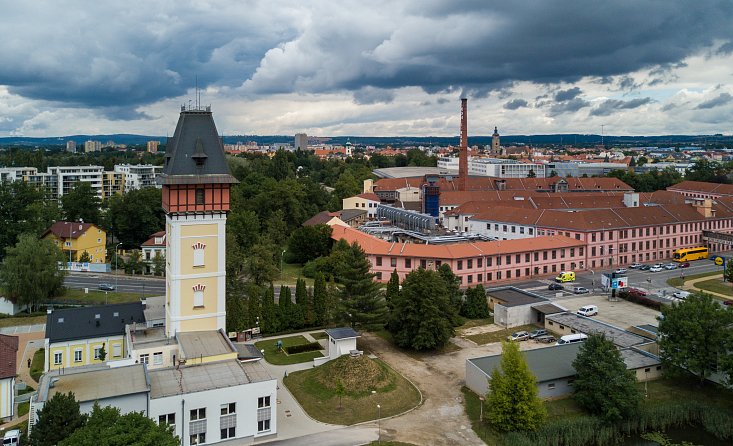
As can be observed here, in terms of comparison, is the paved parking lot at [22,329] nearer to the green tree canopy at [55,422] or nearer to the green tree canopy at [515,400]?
the green tree canopy at [55,422]

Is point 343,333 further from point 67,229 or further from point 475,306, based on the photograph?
point 67,229

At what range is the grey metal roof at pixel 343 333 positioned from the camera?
1560 inches

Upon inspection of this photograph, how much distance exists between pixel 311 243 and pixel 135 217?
94.3ft

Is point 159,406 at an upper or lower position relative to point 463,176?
lower

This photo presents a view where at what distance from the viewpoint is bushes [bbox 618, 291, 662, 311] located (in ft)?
168

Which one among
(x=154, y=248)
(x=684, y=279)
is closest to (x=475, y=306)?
(x=684, y=279)

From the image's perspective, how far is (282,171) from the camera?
125m

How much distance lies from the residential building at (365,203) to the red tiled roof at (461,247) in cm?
3515

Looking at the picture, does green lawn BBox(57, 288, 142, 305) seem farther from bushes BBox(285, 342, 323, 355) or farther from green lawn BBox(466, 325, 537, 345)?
green lawn BBox(466, 325, 537, 345)

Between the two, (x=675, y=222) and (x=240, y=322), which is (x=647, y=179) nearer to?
(x=675, y=222)

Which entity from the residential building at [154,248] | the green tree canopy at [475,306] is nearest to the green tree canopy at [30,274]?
the residential building at [154,248]

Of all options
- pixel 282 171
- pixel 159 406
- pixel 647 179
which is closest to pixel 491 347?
pixel 159 406

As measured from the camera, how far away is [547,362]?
3647 centimetres

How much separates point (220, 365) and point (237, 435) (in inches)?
159
